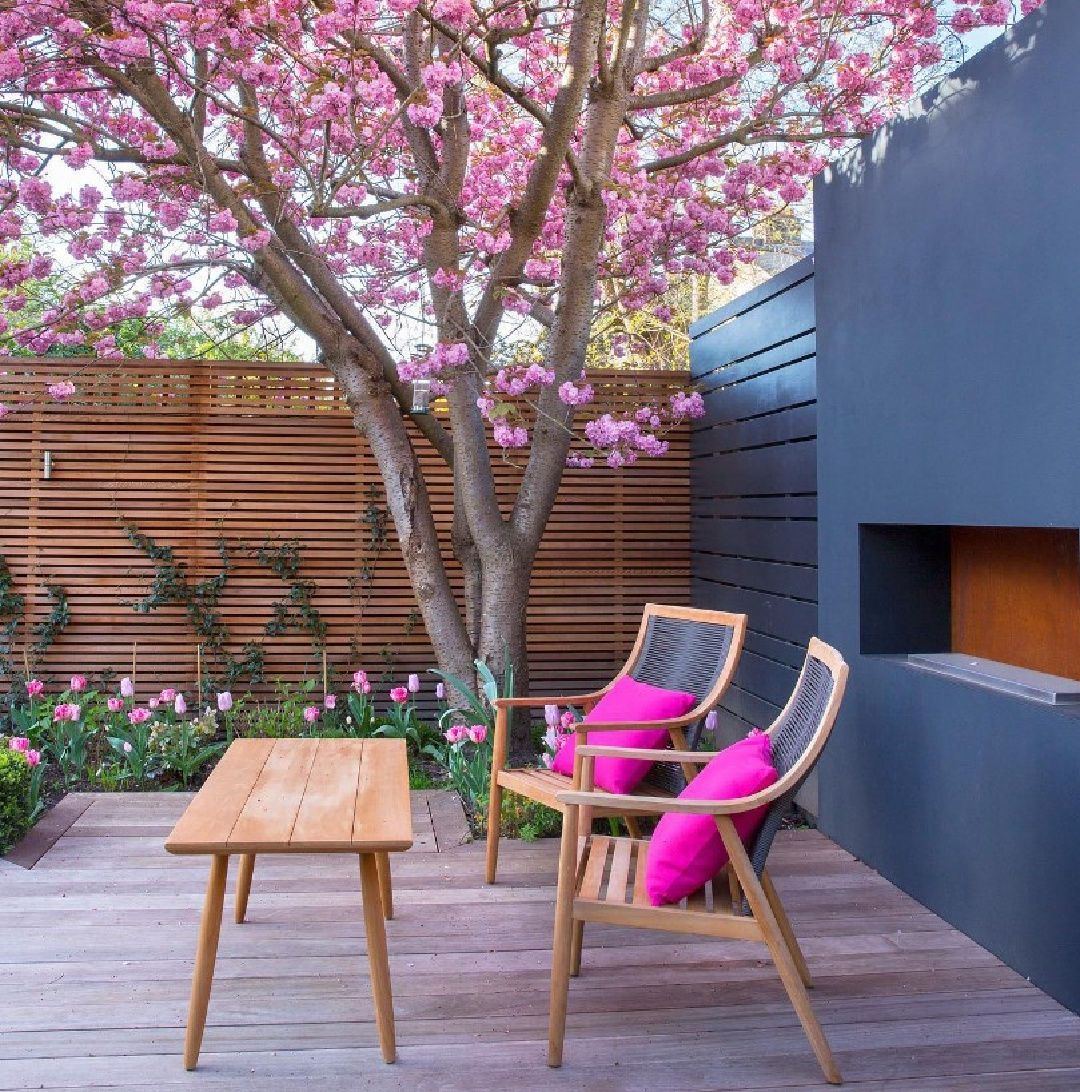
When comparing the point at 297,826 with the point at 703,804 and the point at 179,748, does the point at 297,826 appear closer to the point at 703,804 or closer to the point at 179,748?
the point at 703,804

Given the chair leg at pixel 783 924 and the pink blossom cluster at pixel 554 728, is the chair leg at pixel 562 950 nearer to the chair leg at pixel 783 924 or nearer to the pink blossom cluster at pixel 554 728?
the chair leg at pixel 783 924

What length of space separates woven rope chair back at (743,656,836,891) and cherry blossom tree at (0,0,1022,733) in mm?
2264

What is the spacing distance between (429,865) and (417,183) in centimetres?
331

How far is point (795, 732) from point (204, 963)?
154 centimetres

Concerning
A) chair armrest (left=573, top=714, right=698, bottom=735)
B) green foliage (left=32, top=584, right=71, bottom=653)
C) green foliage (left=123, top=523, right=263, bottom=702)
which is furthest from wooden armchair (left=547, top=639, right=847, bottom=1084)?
green foliage (left=32, top=584, right=71, bottom=653)

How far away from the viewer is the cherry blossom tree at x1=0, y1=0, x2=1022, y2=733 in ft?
16.0

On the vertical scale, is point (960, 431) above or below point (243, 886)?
above

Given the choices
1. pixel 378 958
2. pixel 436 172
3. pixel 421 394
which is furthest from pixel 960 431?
pixel 436 172

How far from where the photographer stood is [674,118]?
6.48 metres

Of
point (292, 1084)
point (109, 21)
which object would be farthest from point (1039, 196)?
point (109, 21)

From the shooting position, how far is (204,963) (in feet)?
8.62

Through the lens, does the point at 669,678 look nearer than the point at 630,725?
No

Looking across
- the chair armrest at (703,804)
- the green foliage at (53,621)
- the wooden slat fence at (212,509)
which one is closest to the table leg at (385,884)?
the chair armrest at (703,804)

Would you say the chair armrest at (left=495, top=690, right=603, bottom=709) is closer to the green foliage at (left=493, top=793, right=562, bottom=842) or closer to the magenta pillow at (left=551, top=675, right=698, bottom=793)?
the magenta pillow at (left=551, top=675, right=698, bottom=793)
